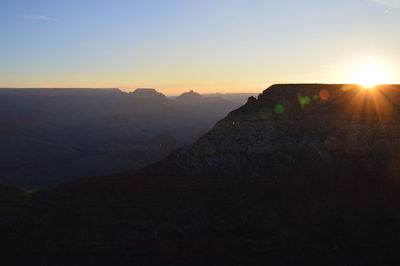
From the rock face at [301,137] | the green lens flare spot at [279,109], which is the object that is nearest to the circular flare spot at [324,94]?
the rock face at [301,137]

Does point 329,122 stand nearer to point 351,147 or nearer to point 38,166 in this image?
point 351,147

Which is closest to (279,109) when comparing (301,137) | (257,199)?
(301,137)

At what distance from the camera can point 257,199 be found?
47469mm

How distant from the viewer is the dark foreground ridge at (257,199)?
133ft

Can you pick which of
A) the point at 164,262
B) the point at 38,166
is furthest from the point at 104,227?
the point at 38,166

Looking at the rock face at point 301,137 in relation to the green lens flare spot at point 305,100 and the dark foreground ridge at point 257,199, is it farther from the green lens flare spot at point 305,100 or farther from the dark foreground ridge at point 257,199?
the dark foreground ridge at point 257,199

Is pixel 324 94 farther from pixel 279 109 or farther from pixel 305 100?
pixel 279 109

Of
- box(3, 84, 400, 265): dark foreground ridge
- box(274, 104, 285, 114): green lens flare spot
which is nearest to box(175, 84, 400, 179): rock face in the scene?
box(274, 104, 285, 114): green lens flare spot

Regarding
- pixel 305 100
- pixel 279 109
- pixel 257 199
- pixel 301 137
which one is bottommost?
pixel 257 199

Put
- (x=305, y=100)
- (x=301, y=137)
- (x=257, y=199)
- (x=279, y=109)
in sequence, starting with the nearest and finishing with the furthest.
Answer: (x=257, y=199) → (x=301, y=137) → (x=279, y=109) → (x=305, y=100)

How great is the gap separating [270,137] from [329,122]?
725 cm

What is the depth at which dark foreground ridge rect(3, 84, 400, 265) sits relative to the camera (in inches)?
1594

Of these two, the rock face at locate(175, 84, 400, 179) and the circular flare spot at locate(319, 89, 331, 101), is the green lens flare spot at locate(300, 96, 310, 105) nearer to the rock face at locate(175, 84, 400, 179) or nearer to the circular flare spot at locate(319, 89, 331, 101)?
the rock face at locate(175, 84, 400, 179)

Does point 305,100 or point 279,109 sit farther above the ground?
point 305,100
